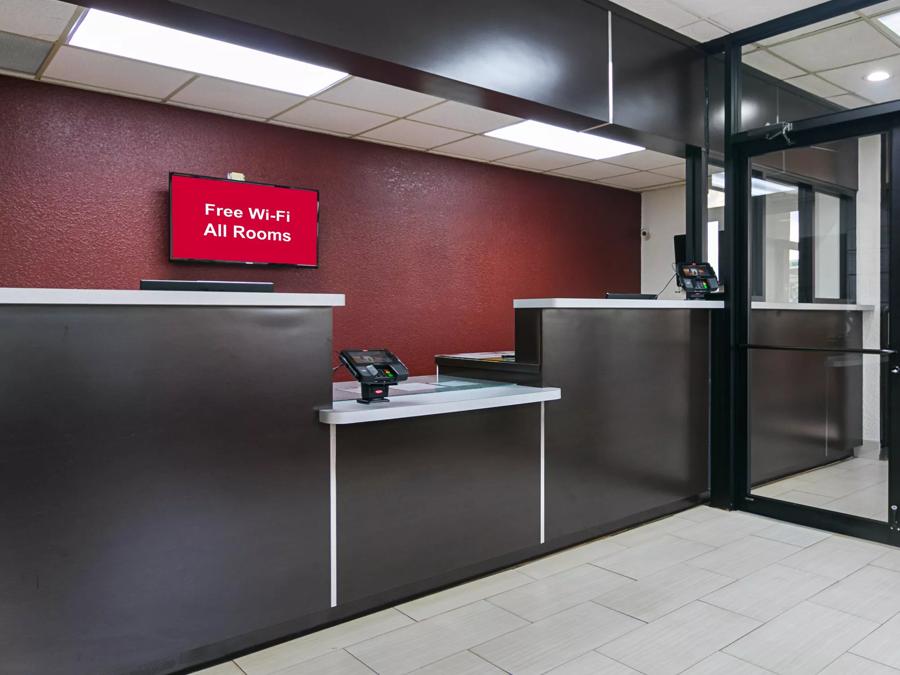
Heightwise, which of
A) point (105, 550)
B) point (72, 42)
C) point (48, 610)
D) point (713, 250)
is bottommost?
point (48, 610)

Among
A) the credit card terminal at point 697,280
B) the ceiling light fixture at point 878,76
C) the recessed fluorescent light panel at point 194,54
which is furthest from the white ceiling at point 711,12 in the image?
the recessed fluorescent light panel at point 194,54

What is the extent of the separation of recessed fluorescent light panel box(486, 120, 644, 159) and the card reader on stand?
289 centimetres

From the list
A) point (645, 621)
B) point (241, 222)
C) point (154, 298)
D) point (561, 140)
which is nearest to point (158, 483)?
point (154, 298)

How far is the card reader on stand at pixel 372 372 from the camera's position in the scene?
112 inches

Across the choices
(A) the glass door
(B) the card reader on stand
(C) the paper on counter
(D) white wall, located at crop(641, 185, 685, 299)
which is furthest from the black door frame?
(D) white wall, located at crop(641, 185, 685, 299)

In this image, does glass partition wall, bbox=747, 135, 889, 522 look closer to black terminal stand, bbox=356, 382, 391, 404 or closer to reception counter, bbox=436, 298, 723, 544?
reception counter, bbox=436, 298, 723, 544

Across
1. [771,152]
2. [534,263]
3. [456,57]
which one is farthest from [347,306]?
[771,152]

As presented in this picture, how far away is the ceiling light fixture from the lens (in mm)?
3578

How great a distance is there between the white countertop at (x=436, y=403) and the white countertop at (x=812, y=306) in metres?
1.78

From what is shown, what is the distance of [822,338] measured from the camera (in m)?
3.98

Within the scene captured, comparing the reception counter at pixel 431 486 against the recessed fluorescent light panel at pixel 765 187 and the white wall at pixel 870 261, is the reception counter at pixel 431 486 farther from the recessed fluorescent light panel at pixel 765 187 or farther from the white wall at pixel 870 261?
the recessed fluorescent light panel at pixel 765 187

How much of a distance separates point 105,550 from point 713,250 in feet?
13.7

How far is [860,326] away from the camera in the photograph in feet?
12.3

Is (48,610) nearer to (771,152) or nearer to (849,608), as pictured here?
(849,608)
